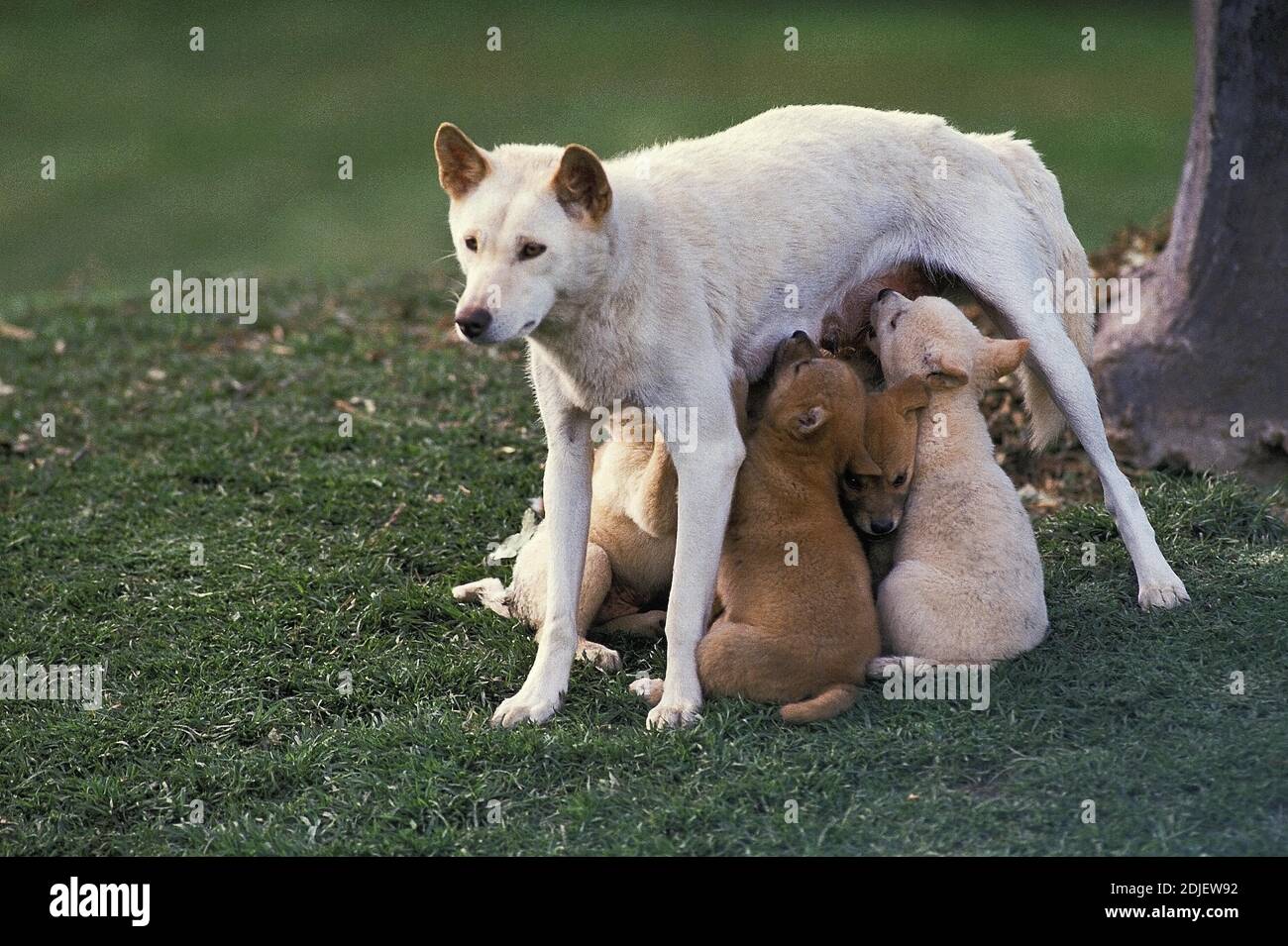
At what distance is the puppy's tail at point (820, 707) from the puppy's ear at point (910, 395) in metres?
1.13

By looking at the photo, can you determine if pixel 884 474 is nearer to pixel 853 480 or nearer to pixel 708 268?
pixel 853 480

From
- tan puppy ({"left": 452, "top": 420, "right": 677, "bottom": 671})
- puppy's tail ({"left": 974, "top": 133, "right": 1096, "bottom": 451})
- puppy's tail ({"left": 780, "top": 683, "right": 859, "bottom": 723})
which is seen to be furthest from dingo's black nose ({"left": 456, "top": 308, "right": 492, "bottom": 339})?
puppy's tail ({"left": 974, "top": 133, "right": 1096, "bottom": 451})

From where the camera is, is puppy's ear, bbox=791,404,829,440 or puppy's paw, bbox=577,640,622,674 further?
puppy's paw, bbox=577,640,622,674

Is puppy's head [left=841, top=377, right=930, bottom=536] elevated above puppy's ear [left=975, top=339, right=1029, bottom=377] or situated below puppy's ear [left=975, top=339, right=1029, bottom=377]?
below

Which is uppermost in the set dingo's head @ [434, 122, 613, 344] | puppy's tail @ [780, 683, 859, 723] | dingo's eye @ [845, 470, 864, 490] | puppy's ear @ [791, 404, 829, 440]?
dingo's head @ [434, 122, 613, 344]

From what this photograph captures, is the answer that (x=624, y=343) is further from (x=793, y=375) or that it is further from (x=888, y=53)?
(x=888, y=53)

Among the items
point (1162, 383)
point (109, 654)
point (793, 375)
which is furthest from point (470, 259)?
point (1162, 383)

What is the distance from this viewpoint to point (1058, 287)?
6.48 metres

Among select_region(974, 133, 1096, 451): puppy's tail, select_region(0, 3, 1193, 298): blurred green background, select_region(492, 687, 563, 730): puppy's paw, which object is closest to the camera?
select_region(492, 687, 563, 730): puppy's paw

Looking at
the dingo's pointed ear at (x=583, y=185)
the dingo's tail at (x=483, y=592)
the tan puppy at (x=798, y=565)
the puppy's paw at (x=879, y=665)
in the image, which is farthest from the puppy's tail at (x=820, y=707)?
Result: the dingo's pointed ear at (x=583, y=185)

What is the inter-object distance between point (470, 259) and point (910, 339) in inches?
71.1

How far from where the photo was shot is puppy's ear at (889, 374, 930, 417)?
5.71 meters

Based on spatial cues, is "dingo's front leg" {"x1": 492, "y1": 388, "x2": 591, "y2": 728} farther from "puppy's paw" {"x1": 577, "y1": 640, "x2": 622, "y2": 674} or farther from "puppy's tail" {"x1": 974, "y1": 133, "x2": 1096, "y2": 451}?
"puppy's tail" {"x1": 974, "y1": 133, "x2": 1096, "y2": 451}

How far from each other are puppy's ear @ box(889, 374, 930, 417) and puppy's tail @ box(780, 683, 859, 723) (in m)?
1.13
